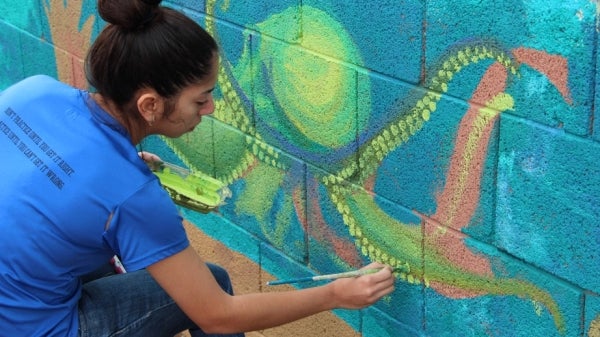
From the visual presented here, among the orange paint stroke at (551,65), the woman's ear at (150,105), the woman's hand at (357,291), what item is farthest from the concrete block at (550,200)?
the woman's ear at (150,105)

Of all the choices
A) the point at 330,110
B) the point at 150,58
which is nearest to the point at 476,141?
the point at 330,110

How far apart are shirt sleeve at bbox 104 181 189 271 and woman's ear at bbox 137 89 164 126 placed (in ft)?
0.57

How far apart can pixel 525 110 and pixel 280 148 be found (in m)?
1.11

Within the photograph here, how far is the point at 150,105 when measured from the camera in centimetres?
262

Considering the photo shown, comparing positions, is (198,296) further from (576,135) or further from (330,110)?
(576,135)

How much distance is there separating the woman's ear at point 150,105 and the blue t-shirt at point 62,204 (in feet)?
0.26

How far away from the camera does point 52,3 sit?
469cm

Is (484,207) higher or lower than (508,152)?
lower

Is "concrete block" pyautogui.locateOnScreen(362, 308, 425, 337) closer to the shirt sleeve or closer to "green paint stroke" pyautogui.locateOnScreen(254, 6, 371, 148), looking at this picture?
"green paint stroke" pyautogui.locateOnScreen(254, 6, 371, 148)

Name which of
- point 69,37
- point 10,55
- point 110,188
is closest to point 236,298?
point 110,188

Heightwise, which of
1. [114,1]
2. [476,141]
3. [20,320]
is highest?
[114,1]

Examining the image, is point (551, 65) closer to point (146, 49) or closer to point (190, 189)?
point (146, 49)

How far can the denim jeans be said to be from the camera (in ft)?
9.32

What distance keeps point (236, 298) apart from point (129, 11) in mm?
759
